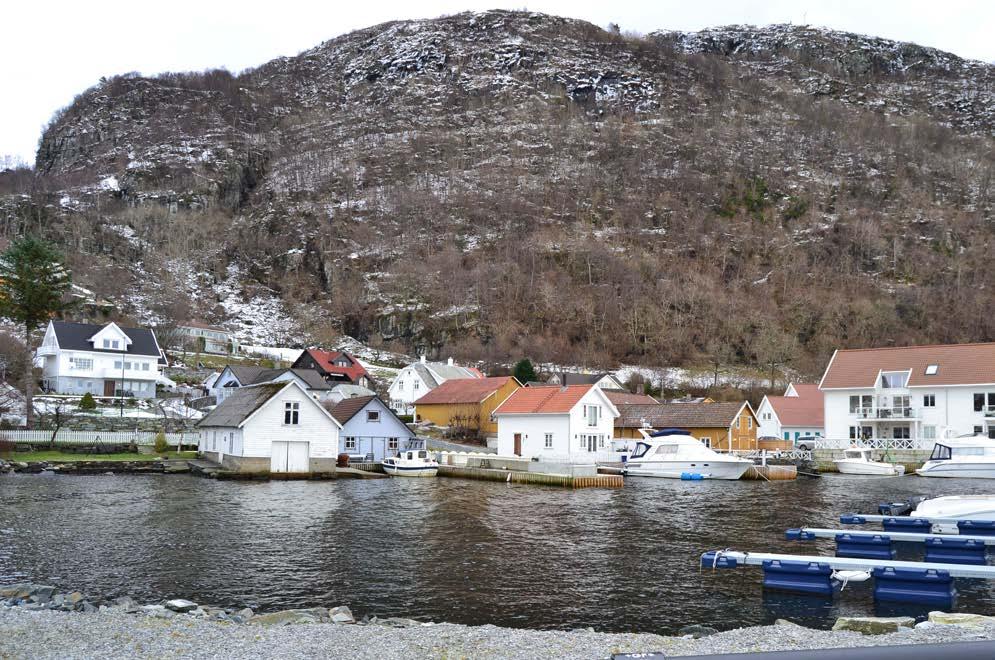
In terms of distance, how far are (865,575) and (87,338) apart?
78.6m

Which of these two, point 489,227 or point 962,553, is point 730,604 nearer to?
point 962,553

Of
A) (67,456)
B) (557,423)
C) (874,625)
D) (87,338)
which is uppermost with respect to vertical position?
(87,338)

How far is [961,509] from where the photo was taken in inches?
992

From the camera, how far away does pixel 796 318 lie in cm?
13050

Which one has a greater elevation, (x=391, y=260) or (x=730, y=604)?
(x=391, y=260)

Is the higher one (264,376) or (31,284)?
(31,284)

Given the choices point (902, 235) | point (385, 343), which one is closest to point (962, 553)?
point (385, 343)

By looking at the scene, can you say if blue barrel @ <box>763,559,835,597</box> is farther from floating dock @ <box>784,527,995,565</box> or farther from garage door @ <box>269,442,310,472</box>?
garage door @ <box>269,442,310,472</box>

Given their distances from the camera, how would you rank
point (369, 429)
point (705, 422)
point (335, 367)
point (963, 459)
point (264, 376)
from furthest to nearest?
point (335, 367) < point (264, 376) < point (705, 422) < point (369, 429) < point (963, 459)

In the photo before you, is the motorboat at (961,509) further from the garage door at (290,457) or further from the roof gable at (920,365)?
the roof gable at (920,365)

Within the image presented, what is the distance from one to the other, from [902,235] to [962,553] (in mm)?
164502

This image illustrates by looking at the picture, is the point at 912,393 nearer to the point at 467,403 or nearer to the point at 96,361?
the point at 467,403

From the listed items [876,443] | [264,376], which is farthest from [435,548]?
[264,376]

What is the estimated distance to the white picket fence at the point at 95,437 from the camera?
1992 inches
